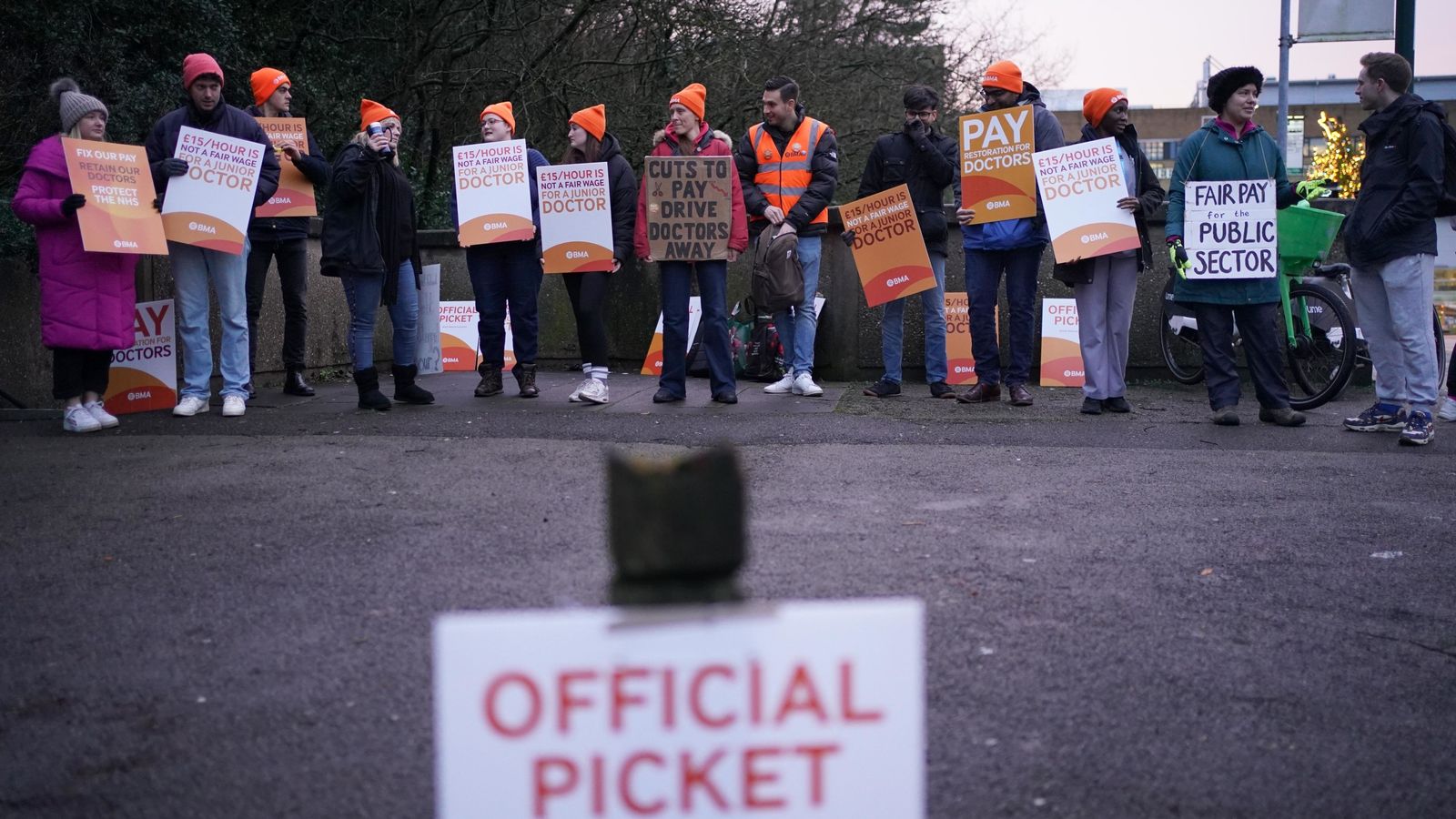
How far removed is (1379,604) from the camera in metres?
4.96

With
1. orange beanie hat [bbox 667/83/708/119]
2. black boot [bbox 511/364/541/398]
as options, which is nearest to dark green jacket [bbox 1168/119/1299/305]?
orange beanie hat [bbox 667/83/708/119]

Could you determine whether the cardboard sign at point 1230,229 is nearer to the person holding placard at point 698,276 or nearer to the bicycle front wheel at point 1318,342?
the bicycle front wheel at point 1318,342

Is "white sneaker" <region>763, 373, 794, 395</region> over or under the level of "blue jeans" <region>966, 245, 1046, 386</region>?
under

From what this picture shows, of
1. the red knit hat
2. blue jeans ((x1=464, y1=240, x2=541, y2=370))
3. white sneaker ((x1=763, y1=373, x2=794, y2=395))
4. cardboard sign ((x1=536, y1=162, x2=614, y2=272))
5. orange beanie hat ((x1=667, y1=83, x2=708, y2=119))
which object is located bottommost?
white sneaker ((x1=763, y1=373, x2=794, y2=395))

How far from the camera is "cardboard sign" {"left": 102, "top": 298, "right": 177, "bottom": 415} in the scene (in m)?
9.83

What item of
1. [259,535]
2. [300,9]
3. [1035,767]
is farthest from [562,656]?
[300,9]

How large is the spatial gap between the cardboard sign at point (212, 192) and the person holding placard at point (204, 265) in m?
0.07

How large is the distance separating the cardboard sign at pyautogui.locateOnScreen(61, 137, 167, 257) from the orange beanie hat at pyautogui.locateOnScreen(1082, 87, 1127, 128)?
232 inches

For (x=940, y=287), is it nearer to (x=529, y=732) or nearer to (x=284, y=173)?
(x=284, y=173)

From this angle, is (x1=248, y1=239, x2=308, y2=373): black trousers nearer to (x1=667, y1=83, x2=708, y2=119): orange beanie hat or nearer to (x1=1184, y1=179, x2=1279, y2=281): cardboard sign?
(x1=667, y1=83, x2=708, y2=119): orange beanie hat

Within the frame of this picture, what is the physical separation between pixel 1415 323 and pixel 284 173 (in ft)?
23.8

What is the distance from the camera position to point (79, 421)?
8.92m

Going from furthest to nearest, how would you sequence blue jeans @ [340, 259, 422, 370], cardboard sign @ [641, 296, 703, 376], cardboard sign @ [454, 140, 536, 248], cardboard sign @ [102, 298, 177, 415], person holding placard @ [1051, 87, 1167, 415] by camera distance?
cardboard sign @ [641, 296, 703, 376], cardboard sign @ [454, 140, 536, 248], person holding placard @ [1051, 87, 1167, 415], cardboard sign @ [102, 298, 177, 415], blue jeans @ [340, 259, 422, 370]

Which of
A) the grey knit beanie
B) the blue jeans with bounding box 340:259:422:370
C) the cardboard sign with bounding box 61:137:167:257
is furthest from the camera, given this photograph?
the blue jeans with bounding box 340:259:422:370
